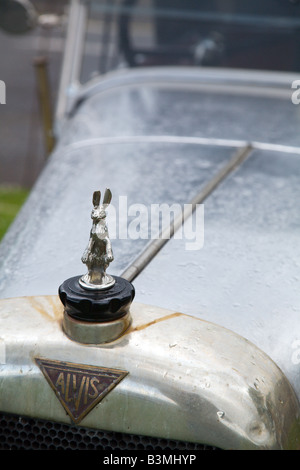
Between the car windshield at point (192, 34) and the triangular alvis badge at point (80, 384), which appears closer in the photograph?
the triangular alvis badge at point (80, 384)

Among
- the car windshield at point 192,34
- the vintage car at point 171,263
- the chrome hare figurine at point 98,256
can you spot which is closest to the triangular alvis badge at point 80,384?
the vintage car at point 171,263

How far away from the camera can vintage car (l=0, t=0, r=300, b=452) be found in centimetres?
128

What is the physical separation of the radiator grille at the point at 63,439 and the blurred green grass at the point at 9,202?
3.35m

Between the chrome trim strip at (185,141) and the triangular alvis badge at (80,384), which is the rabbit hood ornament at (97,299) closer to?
the triangular alvis badge at (80,384)

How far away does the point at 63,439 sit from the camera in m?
1.34

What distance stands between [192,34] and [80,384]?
194 centimetres

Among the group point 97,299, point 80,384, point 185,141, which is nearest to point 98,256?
point 97,299

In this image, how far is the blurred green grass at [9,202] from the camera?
4.89 meters

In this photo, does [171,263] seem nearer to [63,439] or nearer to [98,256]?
[98,256]

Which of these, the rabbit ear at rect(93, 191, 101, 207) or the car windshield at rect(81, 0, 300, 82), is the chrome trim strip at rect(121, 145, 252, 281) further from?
the car windshield at rect(81, 0, 300, 82)

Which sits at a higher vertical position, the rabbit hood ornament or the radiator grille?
the rabbit hood ornament

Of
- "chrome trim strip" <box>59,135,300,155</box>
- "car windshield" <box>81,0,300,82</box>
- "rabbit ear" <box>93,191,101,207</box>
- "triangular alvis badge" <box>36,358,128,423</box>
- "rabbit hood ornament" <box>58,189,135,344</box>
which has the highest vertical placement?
"car windshield" <box>81,0,300,82</box>

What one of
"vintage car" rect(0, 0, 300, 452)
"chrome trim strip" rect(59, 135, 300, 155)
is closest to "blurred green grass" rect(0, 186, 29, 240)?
"vintage car" rect(0, 0, 300, 452)

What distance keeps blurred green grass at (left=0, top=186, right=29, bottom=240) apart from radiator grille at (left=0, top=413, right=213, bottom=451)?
3.35m
